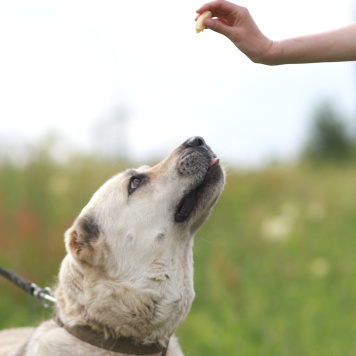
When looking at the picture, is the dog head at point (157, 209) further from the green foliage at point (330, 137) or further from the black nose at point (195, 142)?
the green foliage at point (330, 137)

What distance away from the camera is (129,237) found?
180 inches

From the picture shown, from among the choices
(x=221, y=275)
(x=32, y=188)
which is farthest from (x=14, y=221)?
(x=221, y=275)

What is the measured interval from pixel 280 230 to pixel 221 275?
6.64 feet

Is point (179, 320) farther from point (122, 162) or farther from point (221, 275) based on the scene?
point (122, 162)

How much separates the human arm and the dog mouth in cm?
77

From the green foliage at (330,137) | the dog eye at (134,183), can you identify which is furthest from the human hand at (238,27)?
the green foliage at (330,137)

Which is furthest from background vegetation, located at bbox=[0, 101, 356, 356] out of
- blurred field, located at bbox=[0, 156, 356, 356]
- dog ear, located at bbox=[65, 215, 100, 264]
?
dog ear, located at bbox=[65, 215, 100, 264]

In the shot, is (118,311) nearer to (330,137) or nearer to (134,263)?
(134,263)

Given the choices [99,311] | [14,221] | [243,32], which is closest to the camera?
[243,32]

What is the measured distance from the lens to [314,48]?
409 centimetres

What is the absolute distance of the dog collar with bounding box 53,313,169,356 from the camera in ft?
14.3

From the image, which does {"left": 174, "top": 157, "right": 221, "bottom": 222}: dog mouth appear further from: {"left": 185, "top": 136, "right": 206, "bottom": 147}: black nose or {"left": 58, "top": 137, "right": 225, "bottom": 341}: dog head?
{"left": 185, "top": 136, "right": 206, "bottom": 147}: black nose

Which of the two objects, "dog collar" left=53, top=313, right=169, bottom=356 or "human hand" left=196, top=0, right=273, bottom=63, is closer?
"human hand" left=196, top=0, right=273, bottom=63

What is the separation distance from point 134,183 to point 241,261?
619 cm
